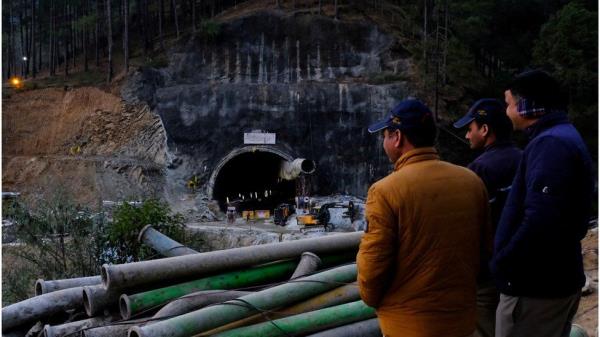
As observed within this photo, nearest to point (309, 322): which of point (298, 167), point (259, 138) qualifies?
point (298, 167)

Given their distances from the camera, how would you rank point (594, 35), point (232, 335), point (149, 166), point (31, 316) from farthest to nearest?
point (149, 166)
point (594, 35)
point (31, 316)
point (232, 335)

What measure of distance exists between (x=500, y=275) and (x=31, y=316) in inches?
139

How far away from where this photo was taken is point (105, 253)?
10.3 m

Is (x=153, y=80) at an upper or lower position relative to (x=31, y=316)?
upper

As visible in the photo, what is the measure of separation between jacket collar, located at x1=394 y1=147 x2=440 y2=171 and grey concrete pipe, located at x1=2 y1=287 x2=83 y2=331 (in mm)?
3076

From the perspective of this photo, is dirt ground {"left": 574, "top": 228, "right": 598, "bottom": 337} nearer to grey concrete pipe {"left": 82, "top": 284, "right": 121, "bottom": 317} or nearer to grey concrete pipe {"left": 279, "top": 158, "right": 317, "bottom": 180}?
grey concrete pipe {"left": 82, "top": 284, "right": 121, "bottom": 317}

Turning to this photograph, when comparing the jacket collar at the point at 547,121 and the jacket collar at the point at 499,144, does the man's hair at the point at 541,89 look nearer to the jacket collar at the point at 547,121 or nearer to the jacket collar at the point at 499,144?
the jacket collar at the point at 547,121

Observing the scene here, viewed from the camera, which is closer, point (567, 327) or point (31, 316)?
point (567, 327)

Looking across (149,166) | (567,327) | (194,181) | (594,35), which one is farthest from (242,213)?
(567,327)

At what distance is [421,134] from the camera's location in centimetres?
262

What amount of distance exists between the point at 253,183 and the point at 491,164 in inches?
970

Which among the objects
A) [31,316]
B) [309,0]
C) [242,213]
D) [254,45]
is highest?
[309,0]

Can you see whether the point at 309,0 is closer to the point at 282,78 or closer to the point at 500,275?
the point at 282,78

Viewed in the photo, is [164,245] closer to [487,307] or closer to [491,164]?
[487,307]
